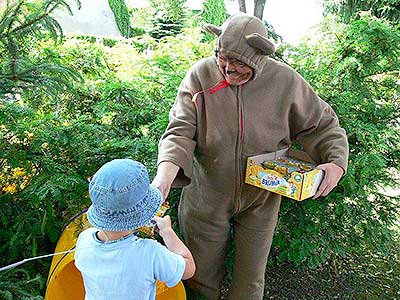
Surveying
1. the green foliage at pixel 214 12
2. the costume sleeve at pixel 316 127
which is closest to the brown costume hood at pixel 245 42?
the costume sleeve at pixel 316 127

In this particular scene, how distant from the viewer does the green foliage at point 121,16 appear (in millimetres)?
11461

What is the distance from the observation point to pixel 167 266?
1404 millimetres

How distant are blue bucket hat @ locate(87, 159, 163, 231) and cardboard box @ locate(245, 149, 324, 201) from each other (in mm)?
598

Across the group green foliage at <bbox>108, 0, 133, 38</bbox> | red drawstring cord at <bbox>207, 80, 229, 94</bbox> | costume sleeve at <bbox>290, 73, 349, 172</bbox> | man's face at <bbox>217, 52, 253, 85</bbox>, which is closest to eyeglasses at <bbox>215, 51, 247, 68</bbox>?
man's face at <bbox>217, 52, 253, 85</bbox>

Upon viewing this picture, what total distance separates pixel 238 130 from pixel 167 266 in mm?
648

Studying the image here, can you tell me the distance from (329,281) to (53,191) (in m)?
1.93

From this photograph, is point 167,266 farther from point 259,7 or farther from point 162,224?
point 259,7

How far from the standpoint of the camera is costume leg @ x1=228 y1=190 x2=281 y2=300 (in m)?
2.03

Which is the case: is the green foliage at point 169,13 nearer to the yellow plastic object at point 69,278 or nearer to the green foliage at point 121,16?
the green foliage at point 121,16

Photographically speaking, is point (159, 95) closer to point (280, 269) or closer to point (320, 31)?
point (320, 31)

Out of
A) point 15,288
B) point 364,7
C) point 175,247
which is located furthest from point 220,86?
point 364,7

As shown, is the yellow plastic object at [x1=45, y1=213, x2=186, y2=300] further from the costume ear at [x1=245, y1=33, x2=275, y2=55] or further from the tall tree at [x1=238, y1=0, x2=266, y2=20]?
the tall tree at [x1=238, y1=0, x2=266, y2=20]

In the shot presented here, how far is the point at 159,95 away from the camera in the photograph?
9.15ft

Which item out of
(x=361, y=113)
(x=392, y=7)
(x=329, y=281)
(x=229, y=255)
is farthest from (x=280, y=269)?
(x=392, y=7)
